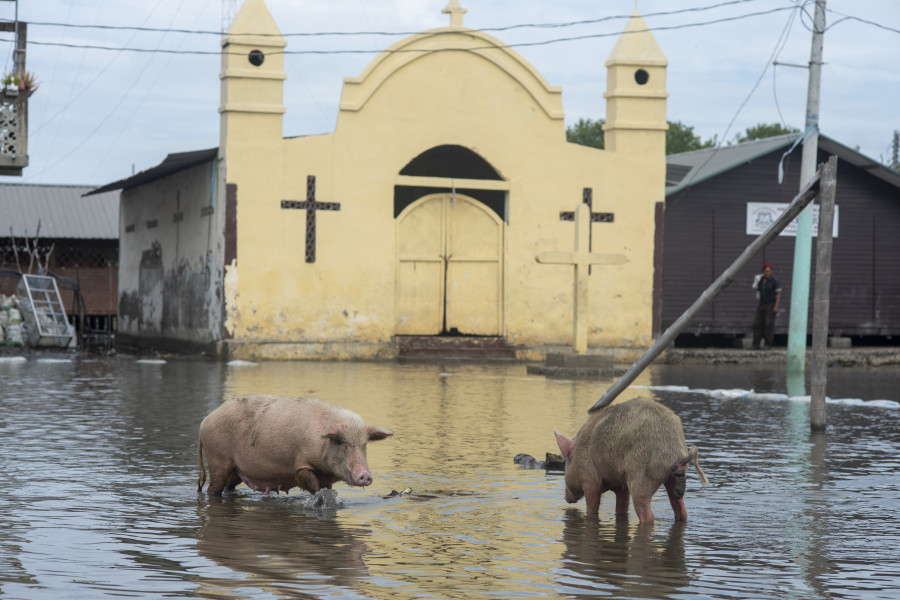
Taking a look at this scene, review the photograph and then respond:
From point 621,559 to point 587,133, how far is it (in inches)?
2583

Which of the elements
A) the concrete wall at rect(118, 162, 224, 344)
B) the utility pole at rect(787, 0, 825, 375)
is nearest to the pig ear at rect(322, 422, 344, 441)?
the utility pole at rect(787, 0, 825, 375)

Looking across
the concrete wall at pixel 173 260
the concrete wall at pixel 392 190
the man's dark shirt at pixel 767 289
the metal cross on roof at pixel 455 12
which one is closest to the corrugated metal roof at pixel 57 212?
the concrete wall at pixel 173 260

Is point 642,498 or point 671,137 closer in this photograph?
point 642,498

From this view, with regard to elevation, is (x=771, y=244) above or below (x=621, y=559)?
above

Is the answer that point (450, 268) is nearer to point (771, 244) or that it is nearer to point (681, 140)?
point (771, 244)

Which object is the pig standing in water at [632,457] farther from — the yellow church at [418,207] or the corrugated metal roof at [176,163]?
the corrugated metal roof at [176,163]

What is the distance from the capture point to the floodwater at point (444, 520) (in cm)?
595

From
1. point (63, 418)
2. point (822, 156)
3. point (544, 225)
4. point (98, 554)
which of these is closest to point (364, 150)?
point (544, 225)

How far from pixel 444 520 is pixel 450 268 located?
18.8 m

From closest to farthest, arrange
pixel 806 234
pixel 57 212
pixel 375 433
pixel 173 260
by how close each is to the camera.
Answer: pixel 375 433, pixel 806 234, pixel 173 260, pixel 57 212

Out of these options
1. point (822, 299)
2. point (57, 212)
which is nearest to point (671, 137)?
point (57, 212)

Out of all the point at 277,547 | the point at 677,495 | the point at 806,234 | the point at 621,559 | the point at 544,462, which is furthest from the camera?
the point at 806,234

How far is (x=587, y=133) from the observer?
70875 mm

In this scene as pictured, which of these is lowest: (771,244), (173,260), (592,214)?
(173,260)
